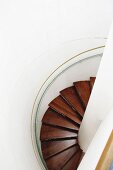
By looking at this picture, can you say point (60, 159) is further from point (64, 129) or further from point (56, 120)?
point (56, 120)

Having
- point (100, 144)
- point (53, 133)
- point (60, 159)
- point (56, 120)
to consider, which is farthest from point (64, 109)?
point (100, 144)

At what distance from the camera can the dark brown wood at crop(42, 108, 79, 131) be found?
16.7 ft

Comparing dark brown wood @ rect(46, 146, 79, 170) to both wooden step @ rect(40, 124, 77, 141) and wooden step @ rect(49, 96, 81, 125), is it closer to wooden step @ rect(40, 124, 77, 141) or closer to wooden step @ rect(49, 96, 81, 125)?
wooden step @ rect(40, 124, 77, 141)

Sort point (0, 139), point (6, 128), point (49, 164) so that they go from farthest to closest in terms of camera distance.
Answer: point (49, 164)
point (6, 128)
point (0, 139)

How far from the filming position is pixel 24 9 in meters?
4.11

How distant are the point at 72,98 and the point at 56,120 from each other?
1.95ft

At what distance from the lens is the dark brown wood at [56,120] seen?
5.10m

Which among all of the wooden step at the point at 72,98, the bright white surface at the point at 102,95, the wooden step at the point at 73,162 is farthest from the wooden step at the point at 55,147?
the bright white surface at the point at 102,95

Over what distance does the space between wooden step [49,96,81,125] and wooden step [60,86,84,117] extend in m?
0.10

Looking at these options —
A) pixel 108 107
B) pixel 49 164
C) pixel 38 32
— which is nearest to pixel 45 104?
pixel 49 164

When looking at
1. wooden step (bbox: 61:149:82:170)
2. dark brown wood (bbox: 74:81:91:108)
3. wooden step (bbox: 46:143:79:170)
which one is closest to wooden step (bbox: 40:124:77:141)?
wooden step (bbox: 46:143:79:170)

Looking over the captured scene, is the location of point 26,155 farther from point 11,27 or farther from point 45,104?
point 11,27

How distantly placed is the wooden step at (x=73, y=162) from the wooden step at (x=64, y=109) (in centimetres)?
64

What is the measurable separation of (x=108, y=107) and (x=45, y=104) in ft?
8.95
